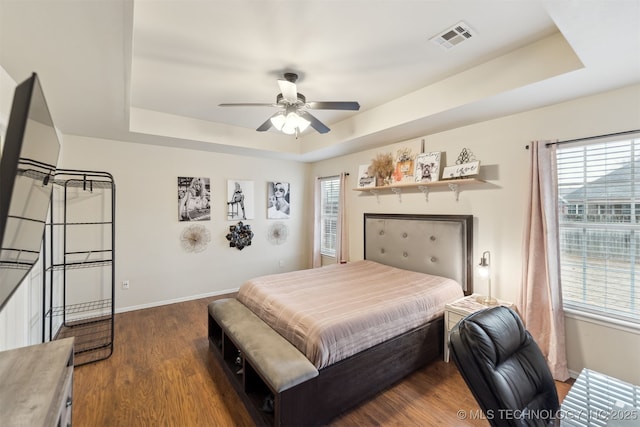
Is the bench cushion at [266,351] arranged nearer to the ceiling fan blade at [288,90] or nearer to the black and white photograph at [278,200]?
the ceiling fan blade at [288,90]

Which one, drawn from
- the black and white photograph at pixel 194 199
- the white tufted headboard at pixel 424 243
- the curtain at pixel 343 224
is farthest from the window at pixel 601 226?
the black and white photograph at pixel 194 199

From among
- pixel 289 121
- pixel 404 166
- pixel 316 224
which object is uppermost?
pixel 289 121

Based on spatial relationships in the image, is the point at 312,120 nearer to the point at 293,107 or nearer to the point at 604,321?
the point at 293,107

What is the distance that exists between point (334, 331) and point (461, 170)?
87.6 inches

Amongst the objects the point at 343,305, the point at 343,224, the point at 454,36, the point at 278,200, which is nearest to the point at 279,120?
the point at 454,36

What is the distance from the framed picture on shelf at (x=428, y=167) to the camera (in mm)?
3105

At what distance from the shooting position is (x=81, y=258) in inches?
130

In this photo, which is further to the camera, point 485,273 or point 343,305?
point 485,273

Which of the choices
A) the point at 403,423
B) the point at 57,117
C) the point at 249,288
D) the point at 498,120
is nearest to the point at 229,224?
the point at 249,288

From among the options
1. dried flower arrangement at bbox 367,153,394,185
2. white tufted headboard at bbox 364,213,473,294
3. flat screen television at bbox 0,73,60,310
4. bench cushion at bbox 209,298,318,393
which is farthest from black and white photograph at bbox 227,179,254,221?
flat screen television at bbox 0,73,60,310

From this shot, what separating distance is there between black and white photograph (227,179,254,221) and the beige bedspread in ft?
6.24

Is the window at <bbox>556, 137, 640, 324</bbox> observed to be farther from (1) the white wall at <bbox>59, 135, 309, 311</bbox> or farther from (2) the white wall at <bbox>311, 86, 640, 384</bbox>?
(1) the white wall at <bbox>59, 135, 309, 311</bbox>

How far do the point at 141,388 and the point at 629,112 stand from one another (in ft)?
14.2

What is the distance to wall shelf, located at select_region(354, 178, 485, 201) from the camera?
2852mm
